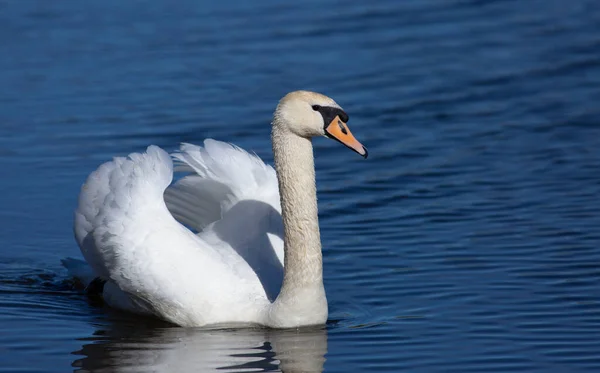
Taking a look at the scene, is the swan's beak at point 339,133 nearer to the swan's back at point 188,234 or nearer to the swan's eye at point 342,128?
the swan's eye at point 342,128

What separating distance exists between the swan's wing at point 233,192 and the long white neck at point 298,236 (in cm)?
65

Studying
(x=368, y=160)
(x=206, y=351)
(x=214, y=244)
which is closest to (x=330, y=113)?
(x=214, y=244)

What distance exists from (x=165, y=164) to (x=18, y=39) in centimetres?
849

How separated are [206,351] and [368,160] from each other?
505 centimetres

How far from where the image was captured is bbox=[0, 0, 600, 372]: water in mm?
8602

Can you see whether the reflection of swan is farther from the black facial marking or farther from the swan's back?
the black facial marking

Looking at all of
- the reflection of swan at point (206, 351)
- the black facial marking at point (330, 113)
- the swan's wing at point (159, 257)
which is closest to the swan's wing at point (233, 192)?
the swan's wing at point (159, 257)

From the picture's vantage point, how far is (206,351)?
840 centimetres

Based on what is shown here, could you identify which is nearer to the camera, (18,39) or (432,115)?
(432,115)

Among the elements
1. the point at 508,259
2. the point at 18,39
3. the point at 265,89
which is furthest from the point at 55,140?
the point at 508,259

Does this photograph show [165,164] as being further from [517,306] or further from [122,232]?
[517,306]

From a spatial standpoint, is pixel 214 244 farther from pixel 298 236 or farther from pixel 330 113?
pixel 330 113

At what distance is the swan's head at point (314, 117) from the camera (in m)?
8.66

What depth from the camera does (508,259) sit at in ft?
33.5
